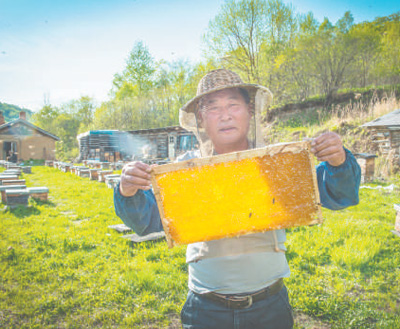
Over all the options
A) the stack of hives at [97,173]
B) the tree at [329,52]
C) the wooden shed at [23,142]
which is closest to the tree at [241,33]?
the tree at [329,52]

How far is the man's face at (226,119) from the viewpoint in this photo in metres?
1.75

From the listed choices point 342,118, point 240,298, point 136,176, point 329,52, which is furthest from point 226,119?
point 329,52

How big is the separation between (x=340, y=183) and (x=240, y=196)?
622 mm

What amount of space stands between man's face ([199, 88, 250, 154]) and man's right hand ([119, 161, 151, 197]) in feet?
2.08

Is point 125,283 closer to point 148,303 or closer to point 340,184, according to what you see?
point 148,303

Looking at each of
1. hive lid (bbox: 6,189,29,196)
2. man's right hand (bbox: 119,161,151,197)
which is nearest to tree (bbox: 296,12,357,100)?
hive lid (bbox: 6,189,29,196)

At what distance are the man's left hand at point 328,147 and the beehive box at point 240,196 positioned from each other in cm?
6

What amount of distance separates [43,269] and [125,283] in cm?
A: 147

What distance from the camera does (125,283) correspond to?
343 centimetres

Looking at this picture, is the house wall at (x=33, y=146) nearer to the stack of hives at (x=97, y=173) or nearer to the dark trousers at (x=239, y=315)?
the stack of hives at (x=97, y=173)

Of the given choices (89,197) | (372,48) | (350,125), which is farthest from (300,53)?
(89,197)


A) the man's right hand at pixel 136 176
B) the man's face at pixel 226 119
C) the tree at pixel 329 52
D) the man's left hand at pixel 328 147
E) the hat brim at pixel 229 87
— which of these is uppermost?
the tree at pixel 329 52

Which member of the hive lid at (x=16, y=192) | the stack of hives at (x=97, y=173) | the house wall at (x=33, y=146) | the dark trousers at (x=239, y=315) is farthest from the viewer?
the house wall at (x=33, y=146)

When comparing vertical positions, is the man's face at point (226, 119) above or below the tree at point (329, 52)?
below
